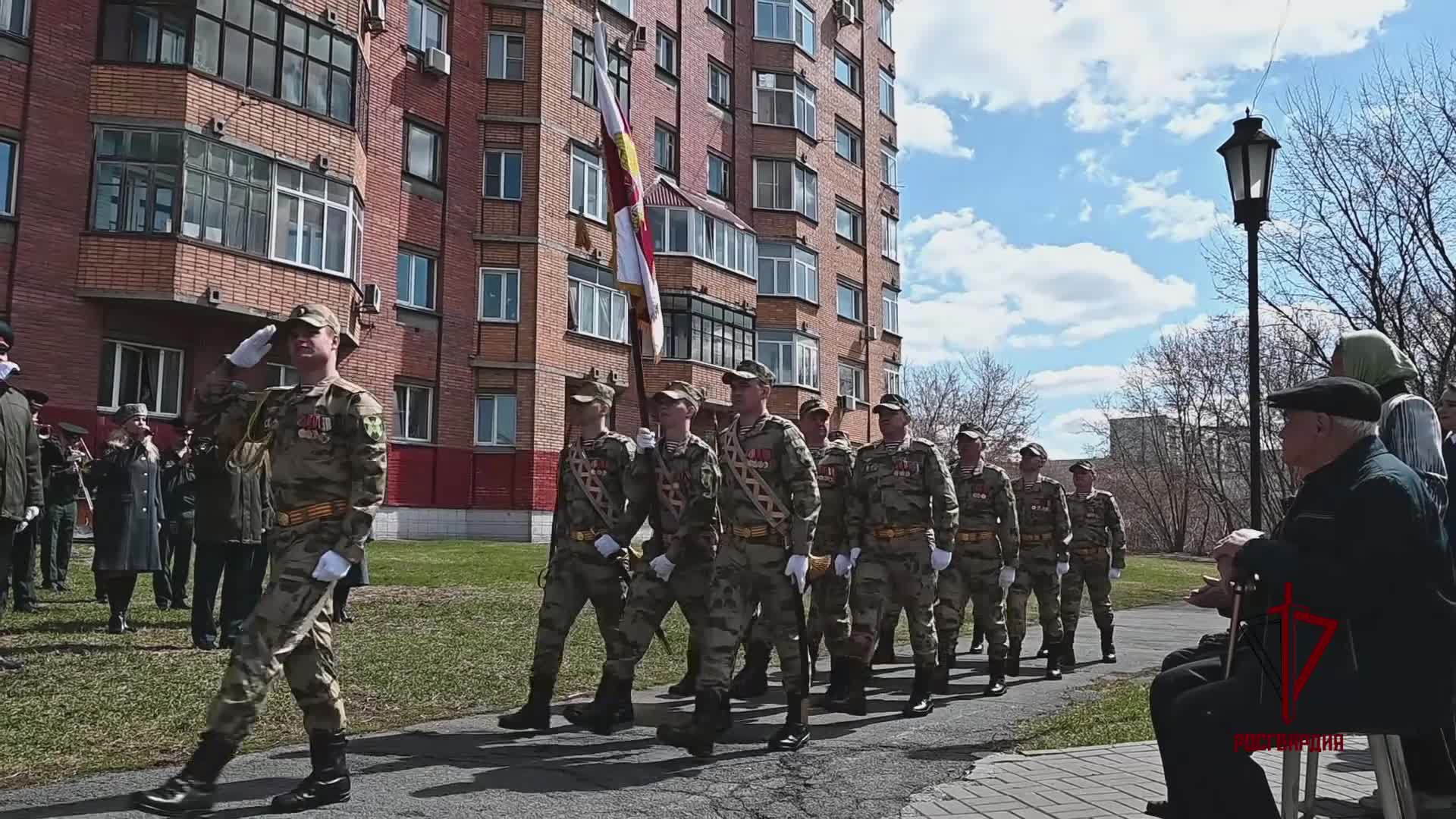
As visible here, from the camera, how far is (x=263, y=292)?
21109 mm

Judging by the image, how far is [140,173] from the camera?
65.4ft

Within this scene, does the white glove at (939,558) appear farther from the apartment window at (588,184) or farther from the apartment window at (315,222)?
the apartment window at (588,184)

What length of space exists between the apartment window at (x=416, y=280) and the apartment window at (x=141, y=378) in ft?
21.1

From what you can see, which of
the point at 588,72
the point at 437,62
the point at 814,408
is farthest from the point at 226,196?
the point at 814,408

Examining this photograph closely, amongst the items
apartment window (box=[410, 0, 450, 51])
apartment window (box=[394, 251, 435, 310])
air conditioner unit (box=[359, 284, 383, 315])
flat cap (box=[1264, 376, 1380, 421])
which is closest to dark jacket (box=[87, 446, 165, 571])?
flat cap (box=[1264, 376, 1380, 421])

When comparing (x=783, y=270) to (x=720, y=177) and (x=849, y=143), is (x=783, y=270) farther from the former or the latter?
(x=849, y=143)

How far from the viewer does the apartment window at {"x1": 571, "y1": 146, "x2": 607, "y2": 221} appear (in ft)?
97.3

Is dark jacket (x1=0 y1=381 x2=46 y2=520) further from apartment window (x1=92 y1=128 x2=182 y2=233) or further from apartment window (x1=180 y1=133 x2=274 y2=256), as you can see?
apartment window (x1=92 y1=128 x2=182 y2=233)

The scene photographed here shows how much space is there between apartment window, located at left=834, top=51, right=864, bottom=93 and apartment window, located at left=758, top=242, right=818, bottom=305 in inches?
345

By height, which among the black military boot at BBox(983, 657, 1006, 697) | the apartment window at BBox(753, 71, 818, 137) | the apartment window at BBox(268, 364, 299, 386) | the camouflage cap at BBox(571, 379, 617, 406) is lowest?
the black military boot at BBox(983, 657, 1006, 697)

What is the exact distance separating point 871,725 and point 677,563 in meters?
1.89

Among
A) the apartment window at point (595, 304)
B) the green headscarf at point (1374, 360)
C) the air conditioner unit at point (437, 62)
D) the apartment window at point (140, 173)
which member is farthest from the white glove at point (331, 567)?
the air conditioner unit at point (437, 62)

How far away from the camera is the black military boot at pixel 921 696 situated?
27.9 ft

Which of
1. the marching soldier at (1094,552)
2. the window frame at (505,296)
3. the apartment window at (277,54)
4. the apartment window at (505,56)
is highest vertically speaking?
the apartment window at (505,56)
